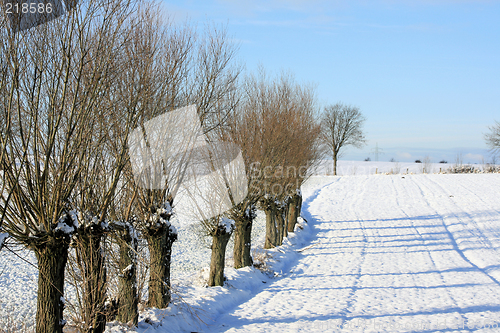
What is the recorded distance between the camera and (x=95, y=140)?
5980 millimetres

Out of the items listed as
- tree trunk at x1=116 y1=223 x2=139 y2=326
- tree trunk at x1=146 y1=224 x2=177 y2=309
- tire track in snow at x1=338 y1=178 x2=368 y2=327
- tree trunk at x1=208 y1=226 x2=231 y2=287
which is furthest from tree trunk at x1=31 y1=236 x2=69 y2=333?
tire track in snow at x1=338 y1=178 x2=368 y2=327

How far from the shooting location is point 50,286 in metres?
5.17

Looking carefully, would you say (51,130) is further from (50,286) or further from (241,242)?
(241,242)

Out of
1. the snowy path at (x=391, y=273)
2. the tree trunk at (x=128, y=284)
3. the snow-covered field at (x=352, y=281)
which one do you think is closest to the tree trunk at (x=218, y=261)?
the snow-covered field at (x=352, y=281)

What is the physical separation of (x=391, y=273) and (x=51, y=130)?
448 inches

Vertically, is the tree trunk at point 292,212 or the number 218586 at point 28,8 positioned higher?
the number 218586 at point 28,8

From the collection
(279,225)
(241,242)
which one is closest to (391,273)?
(241,242)

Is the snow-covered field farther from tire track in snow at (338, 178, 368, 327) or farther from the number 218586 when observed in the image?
the number 218586

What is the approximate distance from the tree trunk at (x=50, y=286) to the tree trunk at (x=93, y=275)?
34 cm

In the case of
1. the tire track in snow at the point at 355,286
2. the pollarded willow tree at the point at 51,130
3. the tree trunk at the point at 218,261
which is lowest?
the tire track in snow at the point at 355,286

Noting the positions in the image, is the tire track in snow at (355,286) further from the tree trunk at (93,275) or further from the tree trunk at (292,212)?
the tree trunk at (93,275)

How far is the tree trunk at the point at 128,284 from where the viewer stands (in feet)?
22.0

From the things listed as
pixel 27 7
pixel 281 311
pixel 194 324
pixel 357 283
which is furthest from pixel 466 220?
pixel 27 7

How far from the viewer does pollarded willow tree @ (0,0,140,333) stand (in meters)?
4.83
